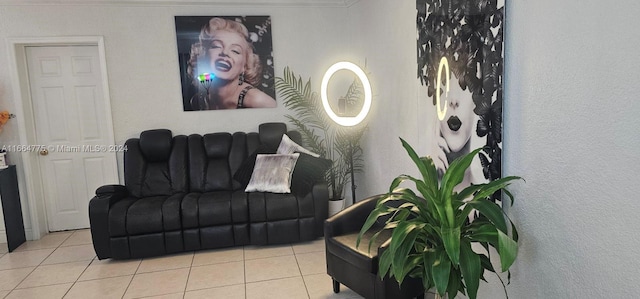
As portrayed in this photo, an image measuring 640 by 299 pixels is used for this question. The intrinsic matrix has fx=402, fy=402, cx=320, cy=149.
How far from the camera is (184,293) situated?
118 inches

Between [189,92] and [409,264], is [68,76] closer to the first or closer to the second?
[189,92]

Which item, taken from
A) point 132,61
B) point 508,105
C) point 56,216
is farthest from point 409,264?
point 56,216

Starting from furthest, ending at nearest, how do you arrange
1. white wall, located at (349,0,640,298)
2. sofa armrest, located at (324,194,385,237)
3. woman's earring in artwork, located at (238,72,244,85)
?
woman's earring in artwork, located at (238,72,244,85)
sofa armrest, located at (324,194,385,237)
white wall, located at (349,0,640,298)

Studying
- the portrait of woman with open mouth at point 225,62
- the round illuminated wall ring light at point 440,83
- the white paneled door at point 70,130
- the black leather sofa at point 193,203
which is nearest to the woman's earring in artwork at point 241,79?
the portrait of woman with open mouth at point 225,62

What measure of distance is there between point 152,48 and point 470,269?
3.99m

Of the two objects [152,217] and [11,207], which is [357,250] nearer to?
[152,217]

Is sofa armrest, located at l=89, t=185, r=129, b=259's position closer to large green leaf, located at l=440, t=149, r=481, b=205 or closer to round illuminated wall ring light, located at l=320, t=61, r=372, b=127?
round illuminated wall ring light, located at l=320, t=61, r=372, b=127

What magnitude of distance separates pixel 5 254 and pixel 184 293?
2236 millimetres

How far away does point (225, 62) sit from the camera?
4.49 metres

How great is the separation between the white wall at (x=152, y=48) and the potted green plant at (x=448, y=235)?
3.03 m

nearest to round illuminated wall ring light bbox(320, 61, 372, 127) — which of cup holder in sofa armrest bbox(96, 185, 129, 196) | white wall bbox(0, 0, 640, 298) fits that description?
white wall bbox(0, 0, 640, 298)

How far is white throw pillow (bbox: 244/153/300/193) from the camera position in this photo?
3875 mm

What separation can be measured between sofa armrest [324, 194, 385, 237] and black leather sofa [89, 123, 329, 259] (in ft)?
3.02

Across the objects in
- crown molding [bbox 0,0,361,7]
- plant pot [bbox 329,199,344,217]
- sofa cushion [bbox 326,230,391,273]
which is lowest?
plant pot [bbox 329,199,344,217]
